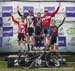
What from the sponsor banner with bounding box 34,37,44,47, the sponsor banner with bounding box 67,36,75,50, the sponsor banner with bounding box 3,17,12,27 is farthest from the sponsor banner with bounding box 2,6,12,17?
the sponsor banner with bounding box 67,36,75,50

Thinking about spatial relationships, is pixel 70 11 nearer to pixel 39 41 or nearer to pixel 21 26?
pixel 39 41

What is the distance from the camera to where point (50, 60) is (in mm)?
18125

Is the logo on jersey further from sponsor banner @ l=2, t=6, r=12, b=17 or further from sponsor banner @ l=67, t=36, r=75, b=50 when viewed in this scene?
sponsor banner @ l=2, t=6, r=12, b=17

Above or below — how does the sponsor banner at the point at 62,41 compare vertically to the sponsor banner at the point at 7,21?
below

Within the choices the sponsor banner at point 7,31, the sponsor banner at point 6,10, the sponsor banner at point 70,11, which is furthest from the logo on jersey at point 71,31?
the sponsor banner at point 6,10

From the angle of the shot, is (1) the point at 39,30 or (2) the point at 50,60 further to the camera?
(1) the point at 39,30

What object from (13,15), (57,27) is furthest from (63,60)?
(13,15)

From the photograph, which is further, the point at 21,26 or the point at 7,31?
the point at 7,31

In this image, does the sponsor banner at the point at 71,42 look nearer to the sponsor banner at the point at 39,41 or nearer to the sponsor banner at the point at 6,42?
the sponsor banner at the point at 39,41

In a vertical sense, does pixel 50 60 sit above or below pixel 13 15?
below

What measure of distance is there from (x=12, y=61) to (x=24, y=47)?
4.97 feet

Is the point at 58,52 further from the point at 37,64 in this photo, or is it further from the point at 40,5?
the point at 40,5

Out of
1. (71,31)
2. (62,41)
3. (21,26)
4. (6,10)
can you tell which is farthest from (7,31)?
(71,31)

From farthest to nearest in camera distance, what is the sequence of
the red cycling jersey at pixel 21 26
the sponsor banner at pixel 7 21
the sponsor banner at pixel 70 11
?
the sponsor banner at pixel 7 21, the sponsor banner at pixel 70 11, the red cycling jersey at pixel 21 26
